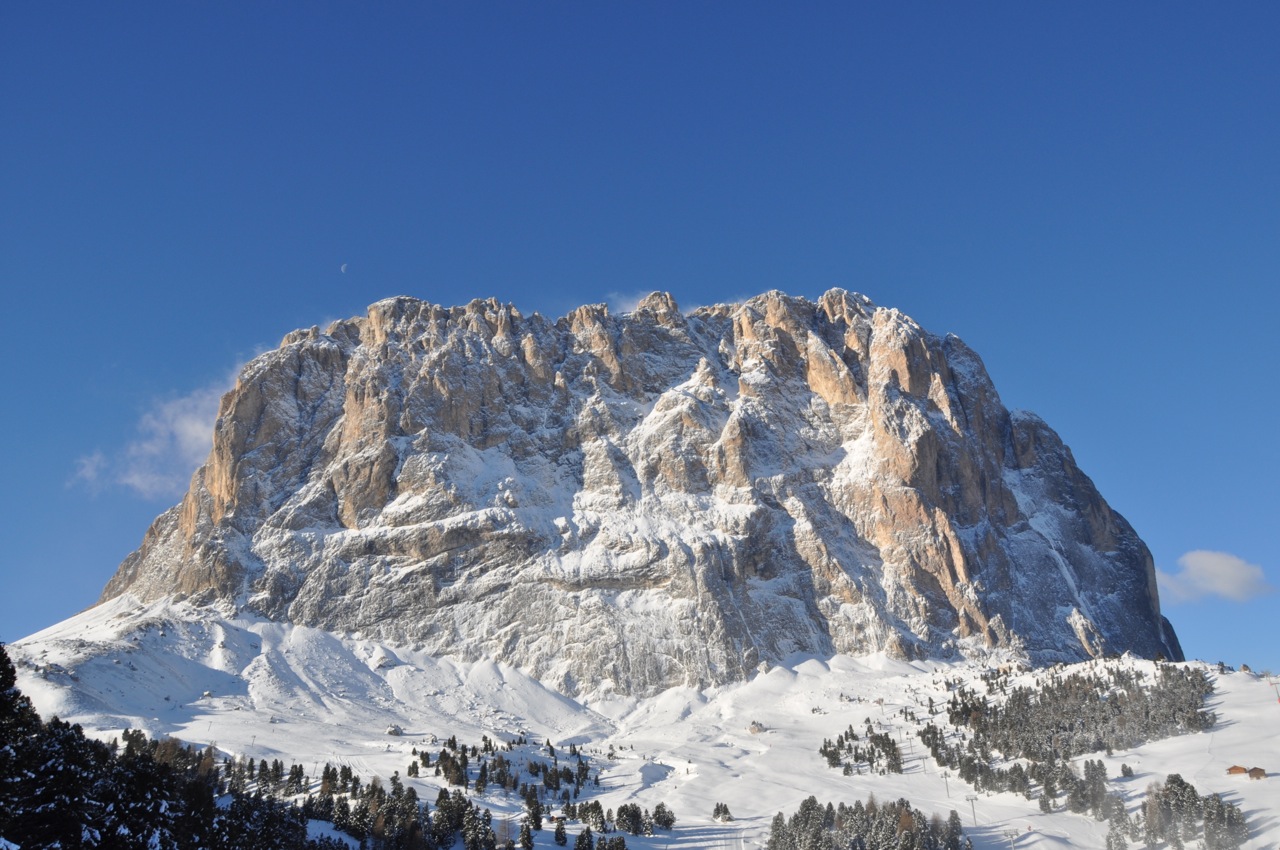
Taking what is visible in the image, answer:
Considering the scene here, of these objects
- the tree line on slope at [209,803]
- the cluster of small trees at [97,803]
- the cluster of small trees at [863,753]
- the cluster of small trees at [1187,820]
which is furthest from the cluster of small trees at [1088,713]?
the cluster of small trees at [97,803]

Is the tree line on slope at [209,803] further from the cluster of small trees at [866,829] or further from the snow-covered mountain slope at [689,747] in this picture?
the cluster of small trees at [866,829]

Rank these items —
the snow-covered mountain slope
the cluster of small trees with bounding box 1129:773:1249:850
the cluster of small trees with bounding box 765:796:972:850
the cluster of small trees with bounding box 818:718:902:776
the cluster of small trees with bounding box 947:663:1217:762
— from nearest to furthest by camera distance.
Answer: the cluster of small trees with bounding box 1129:773:1249:850, the cluster of small trees with bounding box 765:796:972:850, the snow-covered mountain slope, the cluster of small trees with bounding box 947:663:1217:762, the cluster of small trees with bounding box 818:718:902:776

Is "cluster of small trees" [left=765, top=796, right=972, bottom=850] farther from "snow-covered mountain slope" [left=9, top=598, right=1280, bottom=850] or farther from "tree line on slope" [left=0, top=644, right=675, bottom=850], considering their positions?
"tree line on slope" [left=0, top=644, right=675, bottom=850]

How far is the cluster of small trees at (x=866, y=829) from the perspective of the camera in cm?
12388

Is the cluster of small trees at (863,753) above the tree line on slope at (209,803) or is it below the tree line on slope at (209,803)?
above

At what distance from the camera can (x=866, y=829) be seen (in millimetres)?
128375

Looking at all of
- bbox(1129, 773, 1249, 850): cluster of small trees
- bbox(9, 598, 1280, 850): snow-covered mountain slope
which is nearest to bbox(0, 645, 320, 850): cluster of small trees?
bbox(9, 598, 1280, 850): snow-covered mountain slope

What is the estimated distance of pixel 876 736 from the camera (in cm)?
17712

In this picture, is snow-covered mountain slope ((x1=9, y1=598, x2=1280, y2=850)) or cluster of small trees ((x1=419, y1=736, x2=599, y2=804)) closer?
snow-covered mountain slope ((x1=9, y1=598, x2=1280, y2=850))

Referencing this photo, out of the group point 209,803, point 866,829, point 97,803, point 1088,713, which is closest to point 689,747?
point 866,829

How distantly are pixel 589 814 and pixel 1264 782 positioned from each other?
86.4 m

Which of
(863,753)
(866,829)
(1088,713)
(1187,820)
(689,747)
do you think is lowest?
(866,829)

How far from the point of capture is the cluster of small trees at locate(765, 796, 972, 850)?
4877 inches

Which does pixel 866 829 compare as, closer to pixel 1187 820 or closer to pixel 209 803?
pixel 1187 820
